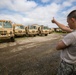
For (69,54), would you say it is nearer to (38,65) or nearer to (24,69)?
(24,69)

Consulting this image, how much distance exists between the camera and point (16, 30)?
19469 millimetres

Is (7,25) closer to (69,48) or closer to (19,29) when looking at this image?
(19,29)

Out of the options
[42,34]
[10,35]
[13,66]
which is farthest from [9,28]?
[42,34]

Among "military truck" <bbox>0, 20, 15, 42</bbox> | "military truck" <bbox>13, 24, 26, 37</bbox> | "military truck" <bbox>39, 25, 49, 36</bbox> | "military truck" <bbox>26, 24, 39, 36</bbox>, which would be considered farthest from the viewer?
"military truck" <bbox>39, 25, 49, 36</bbox>

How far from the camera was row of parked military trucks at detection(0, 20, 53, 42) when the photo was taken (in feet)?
46.6

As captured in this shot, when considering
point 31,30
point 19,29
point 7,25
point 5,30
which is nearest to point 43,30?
point 31,30

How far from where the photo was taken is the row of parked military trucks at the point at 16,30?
560 inches

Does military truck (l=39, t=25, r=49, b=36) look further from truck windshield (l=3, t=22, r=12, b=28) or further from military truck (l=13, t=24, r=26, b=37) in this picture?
truck windshield (l=3, t=22, r=12, b=28)

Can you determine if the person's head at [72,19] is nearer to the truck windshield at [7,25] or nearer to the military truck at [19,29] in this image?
the truck windshield at [7,25]

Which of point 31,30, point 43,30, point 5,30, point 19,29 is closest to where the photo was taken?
point 5,30

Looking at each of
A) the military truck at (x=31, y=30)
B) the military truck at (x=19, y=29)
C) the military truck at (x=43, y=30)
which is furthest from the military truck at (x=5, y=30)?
the military truck at (x=43, y=30)

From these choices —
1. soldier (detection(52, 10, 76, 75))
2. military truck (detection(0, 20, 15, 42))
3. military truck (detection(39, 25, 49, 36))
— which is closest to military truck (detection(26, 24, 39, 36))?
military truck (detection(39, 25, 49, 36))

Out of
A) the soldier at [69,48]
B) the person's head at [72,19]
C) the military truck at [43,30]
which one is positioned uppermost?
the person's head at [72,19]

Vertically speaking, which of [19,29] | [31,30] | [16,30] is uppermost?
[19,29]
